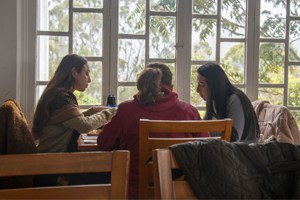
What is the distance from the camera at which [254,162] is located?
101 cm

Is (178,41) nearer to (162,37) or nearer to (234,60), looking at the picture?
(162,37)

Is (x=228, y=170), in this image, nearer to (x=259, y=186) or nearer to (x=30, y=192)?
(x=259, y=186)

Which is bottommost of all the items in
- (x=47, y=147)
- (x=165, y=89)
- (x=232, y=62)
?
(x=47, y=147)

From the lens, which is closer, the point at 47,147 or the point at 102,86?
the point at 47,147

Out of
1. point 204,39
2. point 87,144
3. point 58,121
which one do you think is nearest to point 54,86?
point 58,121

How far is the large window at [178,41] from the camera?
2.87 m

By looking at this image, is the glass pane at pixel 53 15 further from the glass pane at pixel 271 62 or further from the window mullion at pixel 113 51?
the glass pane at pixel 271 62

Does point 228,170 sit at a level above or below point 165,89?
below

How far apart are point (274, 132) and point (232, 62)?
85 centimetres

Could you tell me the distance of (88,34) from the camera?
289cm

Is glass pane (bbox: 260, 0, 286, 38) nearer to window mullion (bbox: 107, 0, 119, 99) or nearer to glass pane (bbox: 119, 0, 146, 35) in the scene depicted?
glass pane (bbox: 119, 0, 146, 35)

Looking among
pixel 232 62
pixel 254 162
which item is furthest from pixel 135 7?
pixel 254 162

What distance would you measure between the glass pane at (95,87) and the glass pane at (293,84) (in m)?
1.56

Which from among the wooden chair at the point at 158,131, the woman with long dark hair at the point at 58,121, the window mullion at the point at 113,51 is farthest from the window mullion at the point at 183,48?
the wooden chair at the point at 158,131
